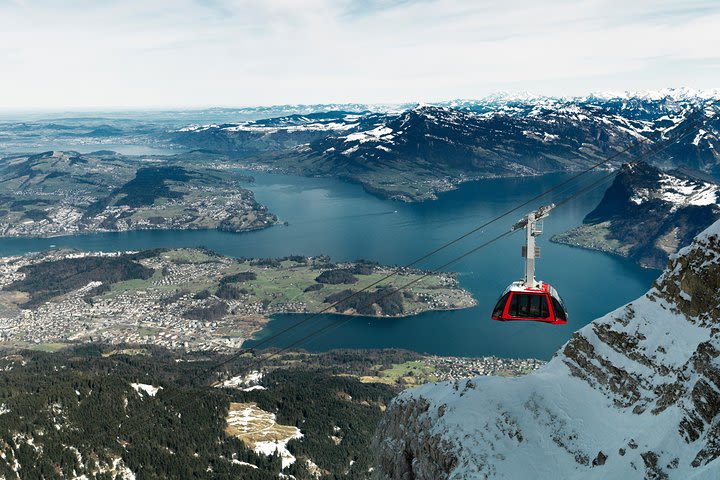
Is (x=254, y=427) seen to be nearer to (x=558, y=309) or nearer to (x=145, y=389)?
(x=145, y=389)

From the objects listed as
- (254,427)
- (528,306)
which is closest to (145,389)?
(254,427)

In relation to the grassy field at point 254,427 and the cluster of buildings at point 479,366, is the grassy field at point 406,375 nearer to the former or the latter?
the cluster of buildings at point 479,366

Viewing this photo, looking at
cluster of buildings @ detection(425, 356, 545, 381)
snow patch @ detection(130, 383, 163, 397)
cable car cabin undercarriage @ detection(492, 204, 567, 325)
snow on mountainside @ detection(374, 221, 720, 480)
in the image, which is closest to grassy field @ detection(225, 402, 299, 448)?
snow patch @ detection(130, 383, 163, 397)

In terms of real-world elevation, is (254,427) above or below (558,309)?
below

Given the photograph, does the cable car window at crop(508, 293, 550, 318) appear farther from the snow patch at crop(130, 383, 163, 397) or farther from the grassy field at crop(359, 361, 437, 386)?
the grassy field at crop(359, 361, 437, 386)

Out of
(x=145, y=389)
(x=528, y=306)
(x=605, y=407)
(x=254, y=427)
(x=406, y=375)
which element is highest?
(x=528, y=306)

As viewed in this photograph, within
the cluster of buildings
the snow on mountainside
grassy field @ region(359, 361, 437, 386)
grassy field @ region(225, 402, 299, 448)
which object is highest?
the snow on mountainside

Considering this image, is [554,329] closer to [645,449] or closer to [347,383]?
[347,383]

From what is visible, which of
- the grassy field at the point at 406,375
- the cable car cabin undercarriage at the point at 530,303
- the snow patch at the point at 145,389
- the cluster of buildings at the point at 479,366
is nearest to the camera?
the cable car cabin undercarriage at the point at 530,303

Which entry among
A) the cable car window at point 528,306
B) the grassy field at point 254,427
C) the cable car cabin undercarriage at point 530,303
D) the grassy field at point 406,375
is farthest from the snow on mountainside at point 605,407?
the grassy field at point 406,375
